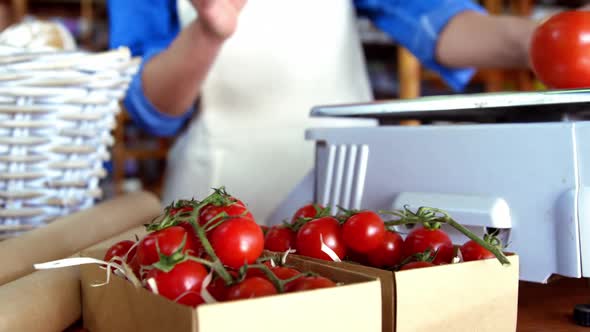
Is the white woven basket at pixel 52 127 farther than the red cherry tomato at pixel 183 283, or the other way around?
the white woven basket at pixel 52 127

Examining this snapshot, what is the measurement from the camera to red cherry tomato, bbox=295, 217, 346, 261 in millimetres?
424

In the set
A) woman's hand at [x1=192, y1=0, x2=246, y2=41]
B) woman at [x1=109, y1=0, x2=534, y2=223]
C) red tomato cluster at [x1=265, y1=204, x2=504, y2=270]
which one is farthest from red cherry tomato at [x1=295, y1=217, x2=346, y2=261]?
woman at [x1=109, y1=0, x2=534, y2=223]

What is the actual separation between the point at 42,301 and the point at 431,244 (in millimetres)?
274

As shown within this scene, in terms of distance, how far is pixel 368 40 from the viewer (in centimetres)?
297

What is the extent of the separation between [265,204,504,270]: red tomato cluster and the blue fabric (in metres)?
0.75

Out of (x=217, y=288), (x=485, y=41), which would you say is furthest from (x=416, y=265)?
(x=485, y=41)

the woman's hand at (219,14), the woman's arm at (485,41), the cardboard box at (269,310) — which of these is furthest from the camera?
the woman's arm at (485,41)

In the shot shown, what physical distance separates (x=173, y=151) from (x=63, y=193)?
2.25 ft

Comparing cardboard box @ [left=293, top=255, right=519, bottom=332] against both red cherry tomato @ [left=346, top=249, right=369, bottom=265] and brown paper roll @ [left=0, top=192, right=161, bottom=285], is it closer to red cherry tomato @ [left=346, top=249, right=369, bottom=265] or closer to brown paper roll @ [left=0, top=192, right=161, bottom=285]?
red cherry tomato @ [left=346, top=249, right=369, bottom=265]

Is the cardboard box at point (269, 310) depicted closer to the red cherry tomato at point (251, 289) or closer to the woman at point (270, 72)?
the red cherry tomato at point (251, 289)

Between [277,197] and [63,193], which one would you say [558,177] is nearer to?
[63,193]

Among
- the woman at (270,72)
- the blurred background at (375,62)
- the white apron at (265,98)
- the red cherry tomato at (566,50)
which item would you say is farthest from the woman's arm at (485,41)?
the blurred background at (375,62)

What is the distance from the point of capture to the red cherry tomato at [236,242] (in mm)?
354

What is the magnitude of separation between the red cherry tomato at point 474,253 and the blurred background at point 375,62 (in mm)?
2515
